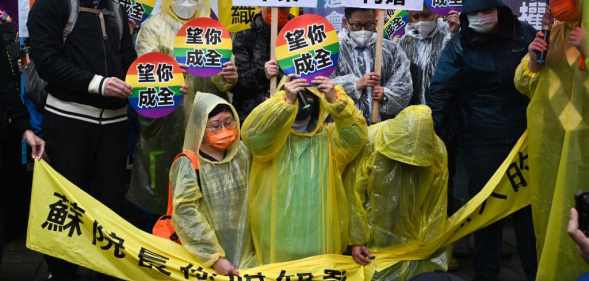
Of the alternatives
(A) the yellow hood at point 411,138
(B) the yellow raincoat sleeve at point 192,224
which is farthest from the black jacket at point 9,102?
(A) the yellow hood at point 411,138

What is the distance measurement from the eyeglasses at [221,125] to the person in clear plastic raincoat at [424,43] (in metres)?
1.84

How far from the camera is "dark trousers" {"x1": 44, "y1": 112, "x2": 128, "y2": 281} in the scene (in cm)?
442

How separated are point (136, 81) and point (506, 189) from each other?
206 cm

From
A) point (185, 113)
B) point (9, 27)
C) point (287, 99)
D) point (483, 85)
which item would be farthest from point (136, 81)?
point (483, 85)

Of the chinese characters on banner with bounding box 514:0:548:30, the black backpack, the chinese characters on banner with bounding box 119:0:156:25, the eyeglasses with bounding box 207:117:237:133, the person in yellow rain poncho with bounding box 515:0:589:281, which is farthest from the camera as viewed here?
the chinese characters on banner with bounding box 514:0:548:30

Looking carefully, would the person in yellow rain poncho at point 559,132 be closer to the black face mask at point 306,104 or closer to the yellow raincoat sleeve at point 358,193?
the yellow raincoat sleeve at point 358,193

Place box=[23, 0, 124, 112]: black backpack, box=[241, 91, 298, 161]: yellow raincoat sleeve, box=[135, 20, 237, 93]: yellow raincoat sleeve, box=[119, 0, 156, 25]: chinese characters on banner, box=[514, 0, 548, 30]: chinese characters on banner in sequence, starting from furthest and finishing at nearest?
1. box=[514, 0, 548, 30]: chinese characters on banner
2. box=[119, 0, 156, 25]: chinese characters on banner
3. box=[135, 20, 237, 93]: yellow raincoat sleeve
4. box=[23, 0, 124, 112]: black backpack
5. box=[241, 91, 298, 161]: yellow raincoat sleeve

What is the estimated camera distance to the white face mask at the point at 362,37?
509cm

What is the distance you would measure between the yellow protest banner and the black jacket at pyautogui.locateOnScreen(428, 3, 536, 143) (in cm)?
73

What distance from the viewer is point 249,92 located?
501cm

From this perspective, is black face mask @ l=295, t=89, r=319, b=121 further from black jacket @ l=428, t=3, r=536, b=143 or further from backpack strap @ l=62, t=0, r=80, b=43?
backpack strap @ l=62, t=0, r=80, b=43

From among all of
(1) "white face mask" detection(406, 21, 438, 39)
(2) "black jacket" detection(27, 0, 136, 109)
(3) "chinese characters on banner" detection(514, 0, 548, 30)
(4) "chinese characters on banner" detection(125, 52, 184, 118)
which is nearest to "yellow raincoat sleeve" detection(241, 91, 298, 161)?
(4) "chinese characters on banner" detection(125, 52, 184, 118)

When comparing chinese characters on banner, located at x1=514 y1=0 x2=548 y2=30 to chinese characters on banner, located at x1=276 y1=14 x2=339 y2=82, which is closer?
chinese characters on banner, located at x1=276 y1=14 x2=339 y2=82

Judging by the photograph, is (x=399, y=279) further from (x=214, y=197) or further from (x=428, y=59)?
(x=428, y=59)
